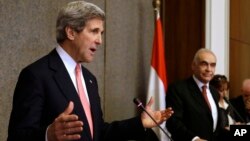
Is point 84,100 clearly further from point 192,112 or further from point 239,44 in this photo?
point 239,44

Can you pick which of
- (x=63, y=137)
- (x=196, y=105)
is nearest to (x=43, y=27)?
(x=196, y=105)

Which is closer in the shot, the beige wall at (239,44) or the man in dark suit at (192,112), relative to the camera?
the man in dark suit at (192,112)

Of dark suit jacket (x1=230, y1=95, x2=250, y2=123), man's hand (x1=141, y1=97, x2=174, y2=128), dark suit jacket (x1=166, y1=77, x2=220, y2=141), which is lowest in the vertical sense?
dark suit jacket (x1=230, y1=95, x2=250, y2=123)

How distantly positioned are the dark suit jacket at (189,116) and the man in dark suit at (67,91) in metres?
1.23

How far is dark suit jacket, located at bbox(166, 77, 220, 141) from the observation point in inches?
138

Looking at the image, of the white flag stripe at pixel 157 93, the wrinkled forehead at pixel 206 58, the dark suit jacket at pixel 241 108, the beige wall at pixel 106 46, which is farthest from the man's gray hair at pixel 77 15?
the dark suit jacket at pixel 241 108

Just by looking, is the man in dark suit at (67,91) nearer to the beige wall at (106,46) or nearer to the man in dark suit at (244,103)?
the beige wall at (106,46)

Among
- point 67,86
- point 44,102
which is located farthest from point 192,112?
point 44,102

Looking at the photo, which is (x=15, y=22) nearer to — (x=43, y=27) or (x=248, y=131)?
(x=43, y=27)

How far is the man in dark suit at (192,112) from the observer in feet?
11.4

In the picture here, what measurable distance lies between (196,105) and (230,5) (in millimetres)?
2724

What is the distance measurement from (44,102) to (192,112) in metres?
1.75

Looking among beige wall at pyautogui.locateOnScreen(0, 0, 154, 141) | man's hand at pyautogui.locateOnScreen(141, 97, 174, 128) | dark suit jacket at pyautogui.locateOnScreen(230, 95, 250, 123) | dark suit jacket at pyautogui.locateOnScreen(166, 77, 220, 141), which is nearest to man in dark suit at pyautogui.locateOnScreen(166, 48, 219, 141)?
dark suit jacket at pyautogui.locateOnScreen(166, 77, 220, 141)

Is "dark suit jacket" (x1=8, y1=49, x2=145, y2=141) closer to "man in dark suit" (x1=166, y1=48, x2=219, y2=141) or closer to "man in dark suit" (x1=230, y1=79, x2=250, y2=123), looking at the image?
"man in dark suit" (x1=166, y1=48, x2=219, y2=141)
